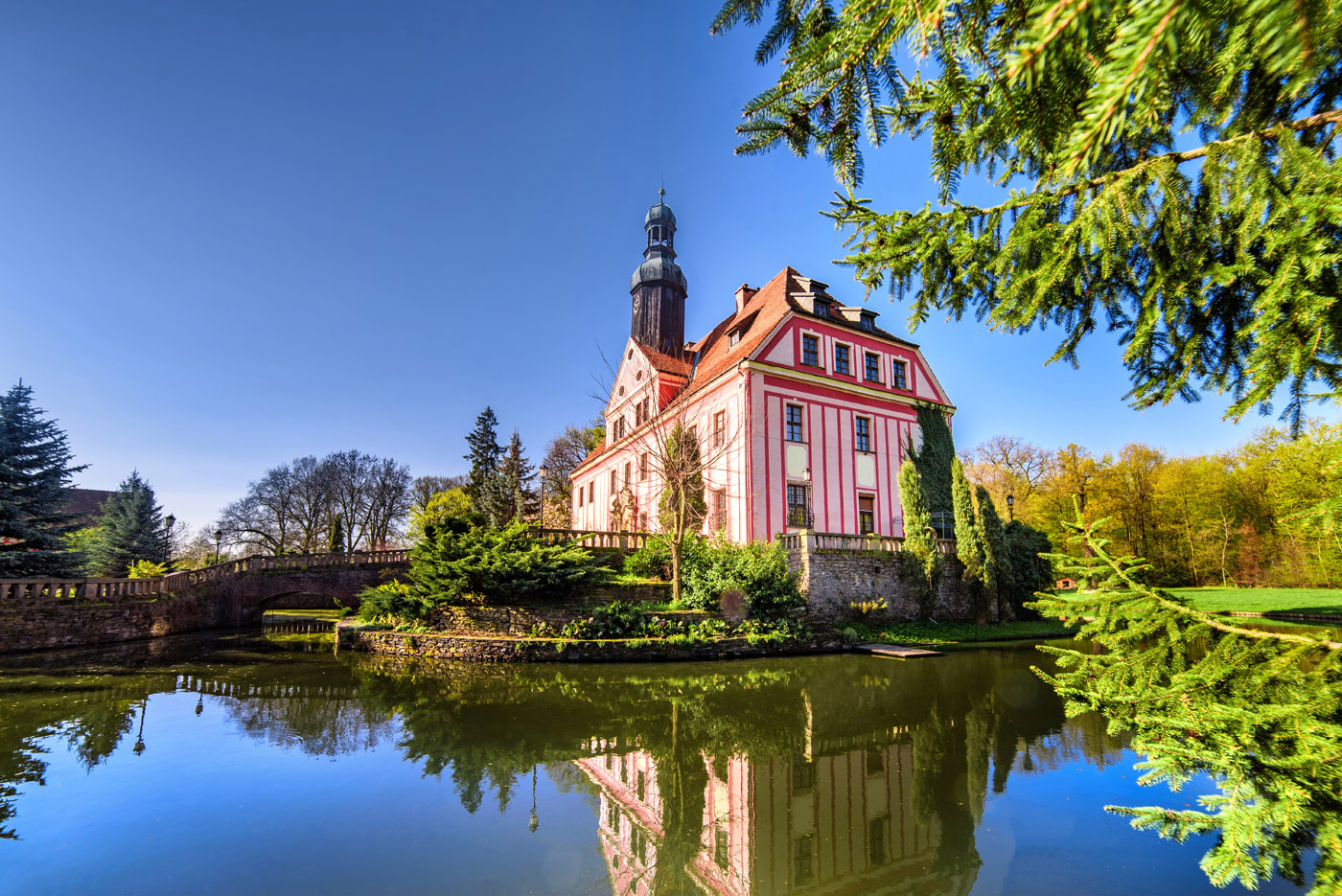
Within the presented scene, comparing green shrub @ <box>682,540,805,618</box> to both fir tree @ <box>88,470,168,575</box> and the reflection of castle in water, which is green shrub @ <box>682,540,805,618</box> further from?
fir tree @ <box>88,470,168,575</box>

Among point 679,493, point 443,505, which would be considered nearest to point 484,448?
point 443,505

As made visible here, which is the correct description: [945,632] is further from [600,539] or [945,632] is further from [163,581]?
[163,581]

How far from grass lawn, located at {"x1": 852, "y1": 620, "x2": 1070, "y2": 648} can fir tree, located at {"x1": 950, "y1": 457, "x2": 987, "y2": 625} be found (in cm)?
103

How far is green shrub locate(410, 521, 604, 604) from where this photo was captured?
54.3ft

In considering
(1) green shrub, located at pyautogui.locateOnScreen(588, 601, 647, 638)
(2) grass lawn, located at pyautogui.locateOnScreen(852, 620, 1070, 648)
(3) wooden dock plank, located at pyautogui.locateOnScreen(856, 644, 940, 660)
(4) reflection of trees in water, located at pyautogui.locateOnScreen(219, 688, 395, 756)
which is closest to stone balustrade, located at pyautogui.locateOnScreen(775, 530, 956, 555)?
(2) grass lawn, located at pyautogui.locateOnScreen(852, 620, 1070, 648)

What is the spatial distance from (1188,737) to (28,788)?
1070 centimetres

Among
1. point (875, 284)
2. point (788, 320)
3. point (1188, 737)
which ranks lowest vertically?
point (1188, 737)

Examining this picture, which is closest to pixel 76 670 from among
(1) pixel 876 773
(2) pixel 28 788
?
(2) pixel 28 788

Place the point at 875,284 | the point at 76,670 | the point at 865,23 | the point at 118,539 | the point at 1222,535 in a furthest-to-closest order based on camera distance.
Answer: the point at 1222,535 → the point at 118,539 → the point at 76,670 → the point at 875,284 → the point at 865,23

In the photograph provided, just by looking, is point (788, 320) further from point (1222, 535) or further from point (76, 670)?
point (1222, 535)

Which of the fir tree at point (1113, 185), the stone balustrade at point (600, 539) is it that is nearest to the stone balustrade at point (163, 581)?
the stone balustrade at point (600, 539)

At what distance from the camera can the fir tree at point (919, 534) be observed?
19969mm

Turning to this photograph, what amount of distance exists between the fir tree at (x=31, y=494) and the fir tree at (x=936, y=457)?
Answer: 3373cm

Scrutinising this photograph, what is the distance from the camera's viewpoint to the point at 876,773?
22.0 feet
